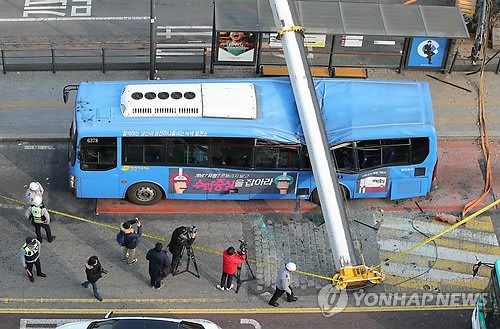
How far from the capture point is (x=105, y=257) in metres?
22.6

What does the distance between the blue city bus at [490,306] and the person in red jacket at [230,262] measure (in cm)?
541

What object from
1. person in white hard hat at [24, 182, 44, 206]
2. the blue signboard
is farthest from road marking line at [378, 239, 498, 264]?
person in white hard hat at [24, 182, 44, 206]

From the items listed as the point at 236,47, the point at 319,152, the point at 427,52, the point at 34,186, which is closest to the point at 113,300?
the point at 34,186

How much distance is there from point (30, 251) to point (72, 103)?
7.32 m

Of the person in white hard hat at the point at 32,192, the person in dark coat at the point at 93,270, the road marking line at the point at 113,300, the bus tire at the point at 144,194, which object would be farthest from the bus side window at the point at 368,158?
the person in white hard hat at the point at 32,192

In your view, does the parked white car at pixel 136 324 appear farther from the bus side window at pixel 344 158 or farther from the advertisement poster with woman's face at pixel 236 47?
the advertisement poster with woman's face at pixel 236 47

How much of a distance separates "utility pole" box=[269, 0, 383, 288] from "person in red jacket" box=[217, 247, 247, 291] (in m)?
2.22

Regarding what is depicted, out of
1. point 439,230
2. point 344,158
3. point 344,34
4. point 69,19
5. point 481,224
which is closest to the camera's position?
point 344,158

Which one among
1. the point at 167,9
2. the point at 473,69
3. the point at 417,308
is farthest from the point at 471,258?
the point at 167,9

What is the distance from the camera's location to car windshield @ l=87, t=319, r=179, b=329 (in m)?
19.1

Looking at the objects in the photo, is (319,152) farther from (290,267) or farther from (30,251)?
(30,251)

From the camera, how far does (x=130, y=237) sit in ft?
70.3

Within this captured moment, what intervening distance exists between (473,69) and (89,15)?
12864mm

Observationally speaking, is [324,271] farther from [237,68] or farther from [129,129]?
[237,68]
